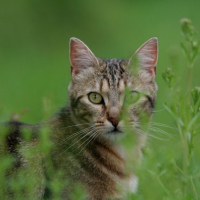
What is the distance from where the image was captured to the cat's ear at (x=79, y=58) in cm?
670

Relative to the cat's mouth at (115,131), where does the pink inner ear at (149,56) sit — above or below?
above

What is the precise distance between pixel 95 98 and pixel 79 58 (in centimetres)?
38

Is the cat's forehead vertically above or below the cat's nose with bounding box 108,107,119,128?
above

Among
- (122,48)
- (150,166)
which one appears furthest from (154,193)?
(122,48)

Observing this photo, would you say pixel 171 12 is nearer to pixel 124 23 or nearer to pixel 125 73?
pixel 124 23

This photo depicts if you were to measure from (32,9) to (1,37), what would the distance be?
0.72 metres

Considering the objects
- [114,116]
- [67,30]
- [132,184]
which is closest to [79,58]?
[114,116]

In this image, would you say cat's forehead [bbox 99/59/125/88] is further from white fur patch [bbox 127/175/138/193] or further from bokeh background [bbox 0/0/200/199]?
bokeh background [bbox 0/0/200/199]

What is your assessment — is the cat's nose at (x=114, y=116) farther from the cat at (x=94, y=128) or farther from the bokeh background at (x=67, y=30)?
the bokeh background at (x=67, y=30)

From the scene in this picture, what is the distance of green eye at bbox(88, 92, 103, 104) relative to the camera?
6.48 meters

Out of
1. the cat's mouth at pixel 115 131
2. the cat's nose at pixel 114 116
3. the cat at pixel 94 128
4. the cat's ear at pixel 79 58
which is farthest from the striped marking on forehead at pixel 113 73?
the cat's mouth at pixel 115 131

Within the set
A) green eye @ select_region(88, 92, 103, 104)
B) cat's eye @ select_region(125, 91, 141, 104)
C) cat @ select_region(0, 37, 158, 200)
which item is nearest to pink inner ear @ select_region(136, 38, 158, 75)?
cat @ select_region(0, 37, 158, 200)

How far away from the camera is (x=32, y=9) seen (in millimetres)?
15289

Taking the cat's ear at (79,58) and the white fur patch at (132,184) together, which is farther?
the cat's ear at (79,58)
